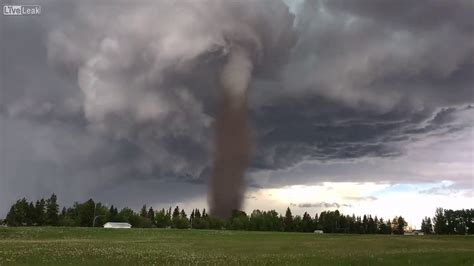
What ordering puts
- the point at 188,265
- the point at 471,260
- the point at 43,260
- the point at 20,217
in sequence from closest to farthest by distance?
the point at 188,265, the point at 43,260, the point at 471,260, the point at 20,217

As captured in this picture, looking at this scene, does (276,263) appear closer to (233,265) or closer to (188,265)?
(233,265)

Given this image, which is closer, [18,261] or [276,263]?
[18,261]

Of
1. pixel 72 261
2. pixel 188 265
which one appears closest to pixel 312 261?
pixel 188 265

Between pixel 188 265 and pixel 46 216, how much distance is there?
186 meters

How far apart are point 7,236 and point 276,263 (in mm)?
55392

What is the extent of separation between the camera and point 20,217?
19200cm

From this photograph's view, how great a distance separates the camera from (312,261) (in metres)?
36.6

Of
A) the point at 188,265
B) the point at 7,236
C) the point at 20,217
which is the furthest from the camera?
the point at 20,217

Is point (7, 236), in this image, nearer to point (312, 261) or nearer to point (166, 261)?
point (166, 261)

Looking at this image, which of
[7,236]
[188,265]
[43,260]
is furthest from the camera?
[7,236]

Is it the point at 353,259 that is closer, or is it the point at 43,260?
the point at 43,260

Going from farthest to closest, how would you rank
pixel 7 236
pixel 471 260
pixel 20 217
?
1. pixel 20 217
2. pixel 7 236
3. pixel 471 260

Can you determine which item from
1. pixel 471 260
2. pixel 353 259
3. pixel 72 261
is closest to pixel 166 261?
pixel 72 261

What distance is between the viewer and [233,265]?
32.1m
